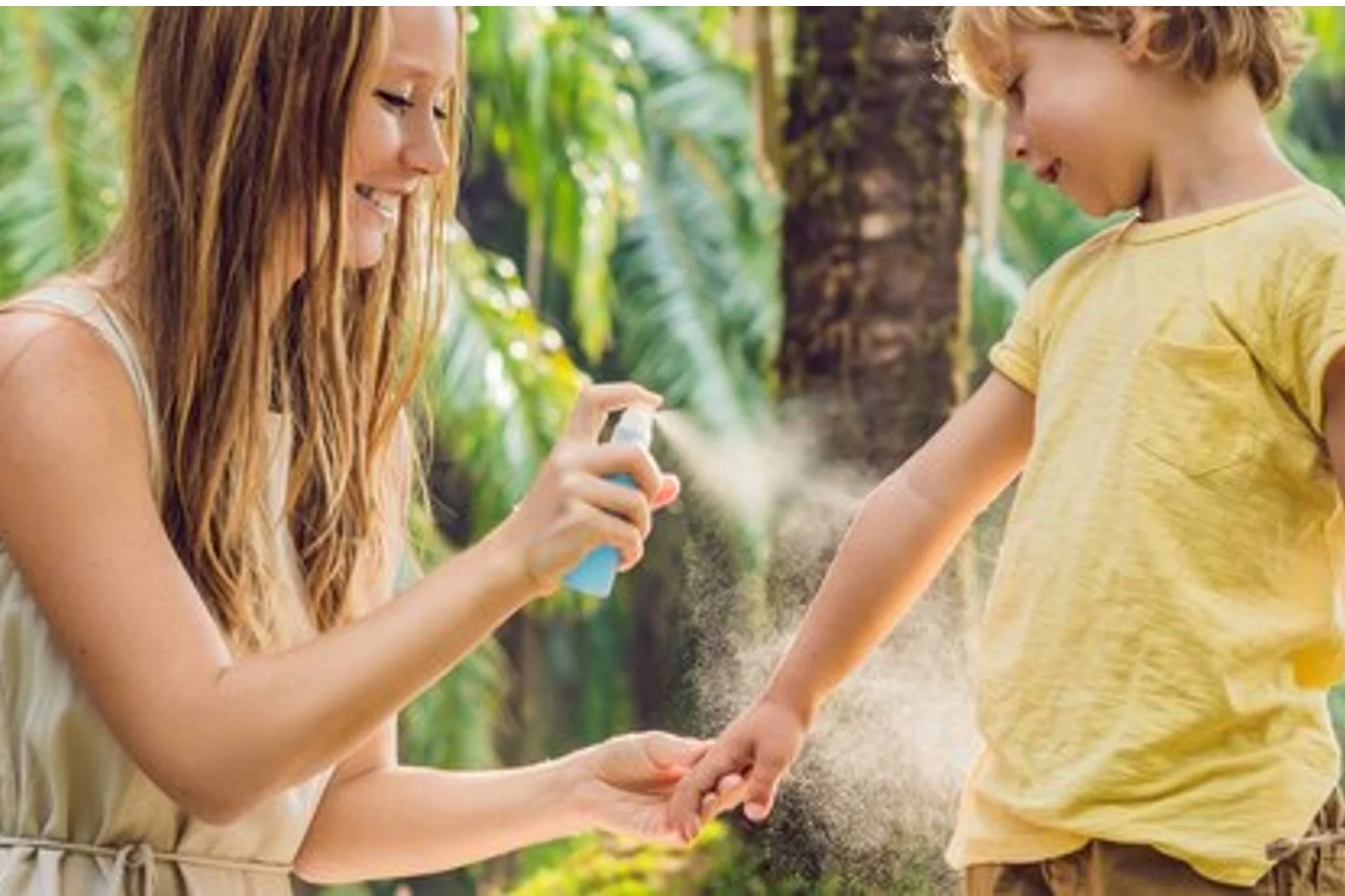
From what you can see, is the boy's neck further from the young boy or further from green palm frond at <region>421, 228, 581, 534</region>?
green palm frond at <region>421, 228, 581, 534</region>

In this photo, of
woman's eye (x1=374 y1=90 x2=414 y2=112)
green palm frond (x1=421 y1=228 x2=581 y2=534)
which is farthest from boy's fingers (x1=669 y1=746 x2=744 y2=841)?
green palm frond (x1=421 y1=228 x2=581 y2=534)

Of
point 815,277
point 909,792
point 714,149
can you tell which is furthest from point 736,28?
point 909,792

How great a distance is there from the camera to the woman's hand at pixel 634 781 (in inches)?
112

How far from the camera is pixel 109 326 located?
2.70 meters

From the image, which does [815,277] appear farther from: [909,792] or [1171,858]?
[1171,858]

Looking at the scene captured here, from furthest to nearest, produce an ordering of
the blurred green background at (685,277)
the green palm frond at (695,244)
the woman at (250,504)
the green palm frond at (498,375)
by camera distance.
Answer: the green palm frond at (695,244) < the green palm frond at (498,375) < the blurred green background at (685,277) < the woman at (250,504)

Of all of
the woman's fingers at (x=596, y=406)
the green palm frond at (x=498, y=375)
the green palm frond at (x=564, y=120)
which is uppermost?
the woman's fingers at (x=596, y=406)

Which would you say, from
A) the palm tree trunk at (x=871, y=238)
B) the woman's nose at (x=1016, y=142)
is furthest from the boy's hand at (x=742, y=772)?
the palm tree trunk at (x=871, y=238)

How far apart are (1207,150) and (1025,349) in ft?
0.81

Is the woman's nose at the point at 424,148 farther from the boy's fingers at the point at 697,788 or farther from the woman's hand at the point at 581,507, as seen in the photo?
the boy's fingers at the point at 697,788

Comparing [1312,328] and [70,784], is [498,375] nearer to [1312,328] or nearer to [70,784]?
[70,784]

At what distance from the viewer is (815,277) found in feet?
16.0

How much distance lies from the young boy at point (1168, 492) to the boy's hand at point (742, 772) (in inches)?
8.2

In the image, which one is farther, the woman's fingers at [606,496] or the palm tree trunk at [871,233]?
the palm tree trunk at [871,233]
